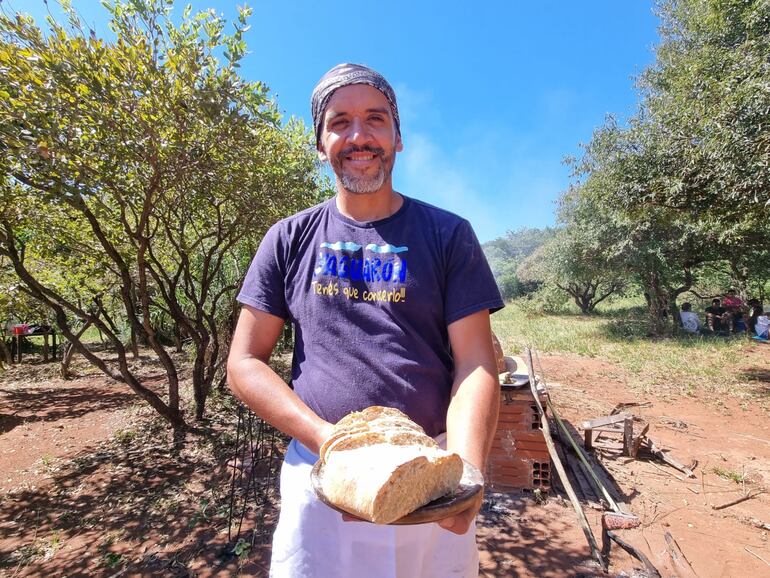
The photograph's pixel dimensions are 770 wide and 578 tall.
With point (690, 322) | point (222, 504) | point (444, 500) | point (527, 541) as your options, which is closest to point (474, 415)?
point (444, 500)

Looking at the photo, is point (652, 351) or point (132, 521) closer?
point (132, 521)

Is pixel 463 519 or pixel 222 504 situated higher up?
pixel 463 519

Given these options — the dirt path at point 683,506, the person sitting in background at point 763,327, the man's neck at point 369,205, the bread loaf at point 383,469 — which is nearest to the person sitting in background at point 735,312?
the person sitting in background at point 763,327

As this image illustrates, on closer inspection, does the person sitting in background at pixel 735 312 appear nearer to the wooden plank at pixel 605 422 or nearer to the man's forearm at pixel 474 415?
the wooden plank at pixel 605 422

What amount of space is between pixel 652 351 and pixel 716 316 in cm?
585

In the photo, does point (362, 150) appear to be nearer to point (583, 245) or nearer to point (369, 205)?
point (369, 205)

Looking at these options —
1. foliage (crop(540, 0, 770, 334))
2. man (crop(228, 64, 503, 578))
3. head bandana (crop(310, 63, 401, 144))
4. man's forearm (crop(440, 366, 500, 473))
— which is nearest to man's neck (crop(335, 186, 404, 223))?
man (crop(228, 64, 503, 578))

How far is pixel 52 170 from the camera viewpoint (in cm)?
412

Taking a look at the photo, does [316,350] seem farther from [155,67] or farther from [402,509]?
[155,67]

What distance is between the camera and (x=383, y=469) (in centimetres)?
111

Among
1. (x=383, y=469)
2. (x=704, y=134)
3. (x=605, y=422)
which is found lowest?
(x=605, y=422)

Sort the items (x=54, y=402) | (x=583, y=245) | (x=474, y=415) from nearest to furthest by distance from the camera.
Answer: (x=474, y=415), (x=54, y=402), (x=583, y=245)

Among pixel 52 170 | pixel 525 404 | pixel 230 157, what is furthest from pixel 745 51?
pixel 52 170

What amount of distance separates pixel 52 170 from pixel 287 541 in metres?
4.41
